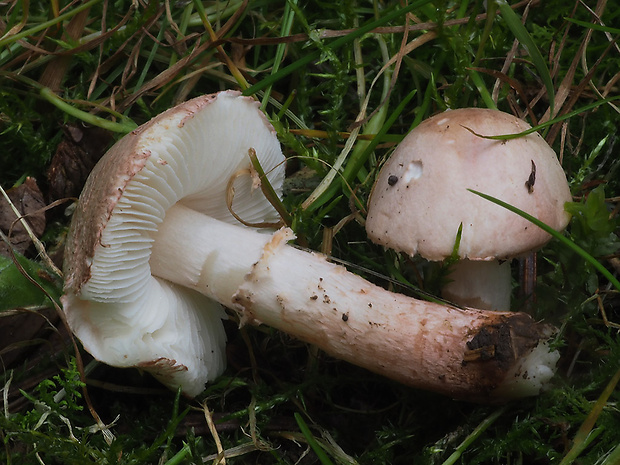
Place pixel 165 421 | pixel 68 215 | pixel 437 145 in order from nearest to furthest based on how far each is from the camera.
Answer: pixel 437 145 < pixel 165 421 < pixel 68 215

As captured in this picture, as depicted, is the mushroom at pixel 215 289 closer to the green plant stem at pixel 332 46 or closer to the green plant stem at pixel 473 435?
the green plant stem at pixel 473 435

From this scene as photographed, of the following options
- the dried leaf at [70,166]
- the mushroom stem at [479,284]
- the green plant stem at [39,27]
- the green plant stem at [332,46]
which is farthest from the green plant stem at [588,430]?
the green plant stem at [39,27]

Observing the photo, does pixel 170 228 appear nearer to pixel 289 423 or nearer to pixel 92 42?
pixel 289 423

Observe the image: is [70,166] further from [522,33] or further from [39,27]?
[522,33]

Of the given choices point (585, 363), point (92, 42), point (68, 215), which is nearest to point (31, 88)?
point (92, 42)

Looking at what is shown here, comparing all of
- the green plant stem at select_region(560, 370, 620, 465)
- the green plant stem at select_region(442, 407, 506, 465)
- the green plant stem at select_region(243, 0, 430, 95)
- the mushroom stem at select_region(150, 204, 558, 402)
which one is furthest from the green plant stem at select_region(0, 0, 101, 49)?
the green plant stem at select_region(560, 370, 620, 465)

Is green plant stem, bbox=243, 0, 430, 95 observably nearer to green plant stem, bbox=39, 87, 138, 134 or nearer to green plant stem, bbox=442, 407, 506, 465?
green plant stem, bbox=39, 87, 138, 134
